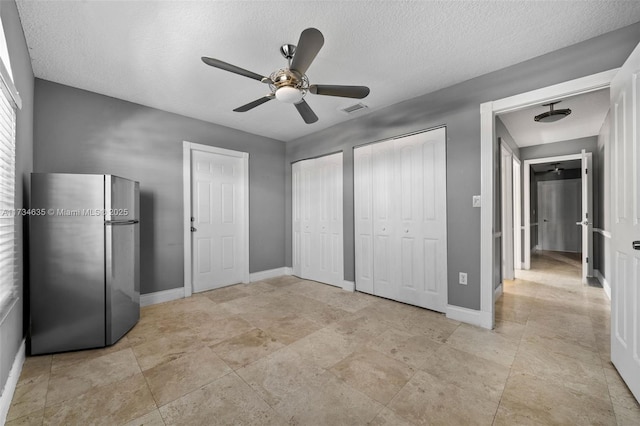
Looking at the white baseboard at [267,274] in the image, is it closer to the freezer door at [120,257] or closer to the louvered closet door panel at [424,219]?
the freezer door at [120,257]

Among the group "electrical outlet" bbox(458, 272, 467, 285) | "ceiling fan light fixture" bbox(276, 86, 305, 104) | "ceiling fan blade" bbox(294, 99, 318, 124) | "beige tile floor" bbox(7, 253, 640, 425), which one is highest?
"ceiling fan blade" bbox(294, 99, 318, 124)

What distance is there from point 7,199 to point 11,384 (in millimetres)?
1176

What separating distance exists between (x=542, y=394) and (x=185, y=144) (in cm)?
435

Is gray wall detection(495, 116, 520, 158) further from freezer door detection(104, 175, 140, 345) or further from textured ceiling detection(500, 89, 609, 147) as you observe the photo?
freezer door detection(104, 175, 140, 345)

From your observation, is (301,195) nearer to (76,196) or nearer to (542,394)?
(76,196)

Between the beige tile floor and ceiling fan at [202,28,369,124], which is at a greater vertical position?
ceiling fan at [202,28,369,124]

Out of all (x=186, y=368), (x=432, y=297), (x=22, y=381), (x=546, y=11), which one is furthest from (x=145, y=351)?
(x=546, y=11)

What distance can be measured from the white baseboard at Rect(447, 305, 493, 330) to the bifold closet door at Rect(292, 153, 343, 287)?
5.25ft

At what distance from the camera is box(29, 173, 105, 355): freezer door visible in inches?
81.1

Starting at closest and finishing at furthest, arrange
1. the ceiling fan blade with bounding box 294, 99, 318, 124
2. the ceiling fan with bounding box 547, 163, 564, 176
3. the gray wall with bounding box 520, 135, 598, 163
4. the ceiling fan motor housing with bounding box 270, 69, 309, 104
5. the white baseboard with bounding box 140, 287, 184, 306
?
the ceiling fan motor housing with bounding box 270, 69, 309, 104 < the ceiling fan blade with bounding box 294, 99, 318, 124 < the white baseboard with bounding box 140, 287, 184, 306 < the gray wall with bounding box 520, 135, 598, 163 < the ceiling fan with bounding box 547, 163, 564, 176

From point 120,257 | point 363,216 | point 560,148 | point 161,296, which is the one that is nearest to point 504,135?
point 560,148

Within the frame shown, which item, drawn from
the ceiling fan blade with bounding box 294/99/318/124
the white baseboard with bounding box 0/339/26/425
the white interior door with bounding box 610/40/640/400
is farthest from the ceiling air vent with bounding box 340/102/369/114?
the white baseboard with bounding box 0/339/26/425

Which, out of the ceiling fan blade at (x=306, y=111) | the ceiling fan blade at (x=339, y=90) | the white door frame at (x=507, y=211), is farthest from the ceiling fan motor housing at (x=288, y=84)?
the white door frame at (x=507, y=211)

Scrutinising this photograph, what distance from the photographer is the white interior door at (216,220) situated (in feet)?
12.3
